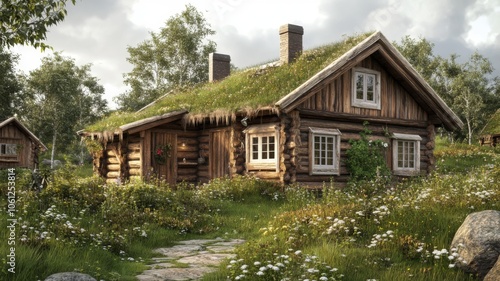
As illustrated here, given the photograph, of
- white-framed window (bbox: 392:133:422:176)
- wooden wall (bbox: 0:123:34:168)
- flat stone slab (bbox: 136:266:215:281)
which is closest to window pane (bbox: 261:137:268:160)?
white-framed window (bbox: 392:133:422:176)

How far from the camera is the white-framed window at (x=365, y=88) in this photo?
19.0m

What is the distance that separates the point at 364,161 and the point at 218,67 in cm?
1047

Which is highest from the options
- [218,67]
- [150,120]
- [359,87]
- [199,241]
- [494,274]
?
[218,67]

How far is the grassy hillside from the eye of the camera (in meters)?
6.77

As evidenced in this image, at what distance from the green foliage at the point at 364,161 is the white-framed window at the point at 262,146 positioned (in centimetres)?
301

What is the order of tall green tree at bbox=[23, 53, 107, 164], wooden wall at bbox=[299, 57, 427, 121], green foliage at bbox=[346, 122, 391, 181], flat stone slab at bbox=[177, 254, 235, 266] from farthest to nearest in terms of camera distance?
tall green tree at bbox=[23, 53, 107, 164]
green foliage at bbox=[346, 122, 391, 181]
wooden wall at bbox=[299, 57, 427, 121]
flat stone slab at bbox=[177, 254, 235, 266]

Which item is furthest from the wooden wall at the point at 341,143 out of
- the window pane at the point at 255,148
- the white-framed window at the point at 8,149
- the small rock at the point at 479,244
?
the white-framed window at the point at 8,149

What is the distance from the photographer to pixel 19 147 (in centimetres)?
3416

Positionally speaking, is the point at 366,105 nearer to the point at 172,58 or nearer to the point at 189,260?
the point at 189,260

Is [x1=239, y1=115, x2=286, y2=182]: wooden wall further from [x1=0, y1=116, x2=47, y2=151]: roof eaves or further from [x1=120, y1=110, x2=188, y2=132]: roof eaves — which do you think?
[x1=0, y1=116, x2=47, y2=151]: roof eaves

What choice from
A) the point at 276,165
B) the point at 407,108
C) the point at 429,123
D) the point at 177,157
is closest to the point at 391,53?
the point at 407,108

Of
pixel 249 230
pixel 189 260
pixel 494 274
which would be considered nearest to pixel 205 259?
pixel 189 260

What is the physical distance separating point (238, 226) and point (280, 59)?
11.2 m

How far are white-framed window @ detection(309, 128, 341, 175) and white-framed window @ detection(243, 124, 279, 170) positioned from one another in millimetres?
1270
